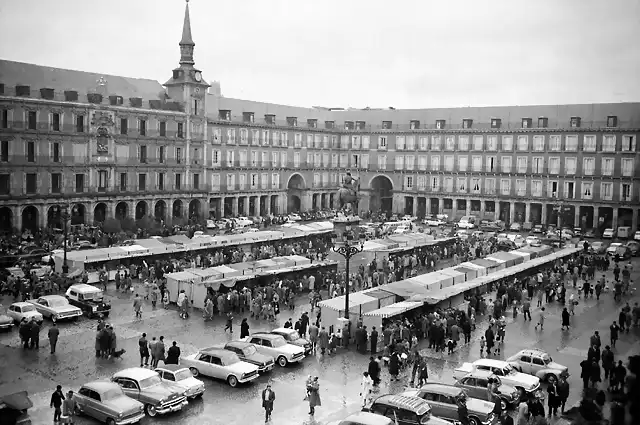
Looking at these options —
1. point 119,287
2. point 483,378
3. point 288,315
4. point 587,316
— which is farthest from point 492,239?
point 483,378

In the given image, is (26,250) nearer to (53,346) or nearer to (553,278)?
(53,346)

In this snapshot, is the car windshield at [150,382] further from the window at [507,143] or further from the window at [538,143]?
the window at [507,143]

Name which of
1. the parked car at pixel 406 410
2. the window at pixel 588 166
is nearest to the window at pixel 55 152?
the parked car at pixel 406 410

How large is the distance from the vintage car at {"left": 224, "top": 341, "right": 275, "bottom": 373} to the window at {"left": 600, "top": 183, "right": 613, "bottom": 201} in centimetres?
5202

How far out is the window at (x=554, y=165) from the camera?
68562 millimetres

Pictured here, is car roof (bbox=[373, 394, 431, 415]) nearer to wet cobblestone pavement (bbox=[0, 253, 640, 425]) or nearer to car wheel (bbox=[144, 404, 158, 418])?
wet cobblestone pavement (bbox=[0, 253, 640, 425])

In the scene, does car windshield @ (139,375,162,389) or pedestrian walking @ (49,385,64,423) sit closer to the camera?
pedestrian walking @ (49,385,64,423)

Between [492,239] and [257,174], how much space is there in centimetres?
2955

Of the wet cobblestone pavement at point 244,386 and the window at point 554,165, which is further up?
the window at point 554,165

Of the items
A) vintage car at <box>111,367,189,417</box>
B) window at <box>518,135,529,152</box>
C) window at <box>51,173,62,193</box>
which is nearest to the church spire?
window at <box>51,173,62,193</box>

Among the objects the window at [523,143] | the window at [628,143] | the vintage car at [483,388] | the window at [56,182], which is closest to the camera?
the vintage car at [483,388]

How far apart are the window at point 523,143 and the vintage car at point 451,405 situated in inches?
2184

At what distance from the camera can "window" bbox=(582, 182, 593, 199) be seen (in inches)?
2616

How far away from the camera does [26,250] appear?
1658 inches
